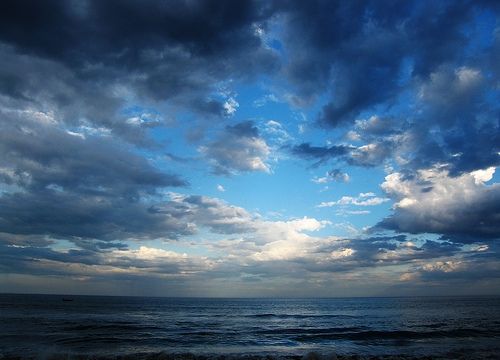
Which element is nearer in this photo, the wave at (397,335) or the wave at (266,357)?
the wave at (266,357)

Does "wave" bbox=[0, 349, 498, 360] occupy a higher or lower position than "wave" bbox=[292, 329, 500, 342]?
higher

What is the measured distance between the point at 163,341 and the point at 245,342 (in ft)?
27.1

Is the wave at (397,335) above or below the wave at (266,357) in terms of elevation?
below

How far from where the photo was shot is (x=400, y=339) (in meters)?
35.2

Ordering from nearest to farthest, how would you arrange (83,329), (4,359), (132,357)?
(4,359) < (132,357) < (83,329)

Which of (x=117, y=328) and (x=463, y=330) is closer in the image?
(x=463, y=330)

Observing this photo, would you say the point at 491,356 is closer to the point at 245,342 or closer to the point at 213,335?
the point at 245,342

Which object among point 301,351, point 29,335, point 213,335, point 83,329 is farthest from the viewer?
point 83,329

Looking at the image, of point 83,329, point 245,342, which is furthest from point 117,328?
point 245,342

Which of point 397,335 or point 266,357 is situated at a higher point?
point 266,357

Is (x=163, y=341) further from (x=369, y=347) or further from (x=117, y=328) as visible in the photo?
(x=369, y=347)

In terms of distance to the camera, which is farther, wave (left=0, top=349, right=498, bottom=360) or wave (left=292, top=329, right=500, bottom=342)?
wave (left=292, top=329, right=500, bottom=342)

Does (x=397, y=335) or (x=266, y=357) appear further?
(x=397, y=335)

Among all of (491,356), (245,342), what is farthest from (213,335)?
(491,356)
